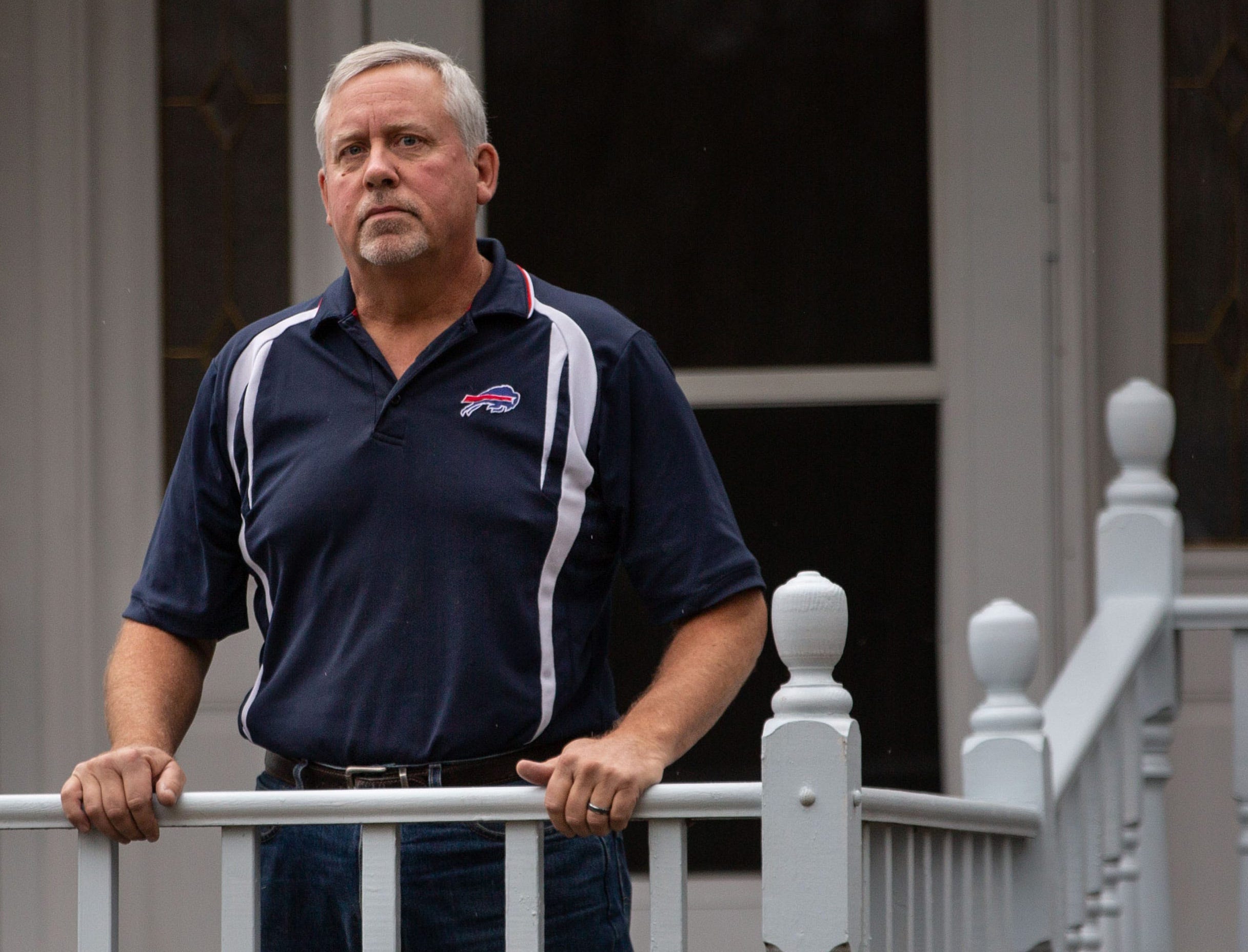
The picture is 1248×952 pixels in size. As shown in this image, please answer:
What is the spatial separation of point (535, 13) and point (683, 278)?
687mm

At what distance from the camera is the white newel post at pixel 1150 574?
3383 mm

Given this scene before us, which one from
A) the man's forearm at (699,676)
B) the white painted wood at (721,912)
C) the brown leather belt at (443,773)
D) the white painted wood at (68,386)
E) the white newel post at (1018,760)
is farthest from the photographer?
the white painted wood at (68,386)

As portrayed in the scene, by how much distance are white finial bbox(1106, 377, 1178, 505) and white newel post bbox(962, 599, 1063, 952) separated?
628 mm

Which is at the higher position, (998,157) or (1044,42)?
(1044,42)

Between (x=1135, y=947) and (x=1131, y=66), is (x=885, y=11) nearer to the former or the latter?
(x=1131, y=66)

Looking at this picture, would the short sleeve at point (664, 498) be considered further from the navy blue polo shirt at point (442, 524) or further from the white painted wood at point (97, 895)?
the white painted wood at point (97, 895)

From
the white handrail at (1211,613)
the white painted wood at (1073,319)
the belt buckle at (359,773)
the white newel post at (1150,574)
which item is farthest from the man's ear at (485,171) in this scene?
the white painted wood at (1073,319)

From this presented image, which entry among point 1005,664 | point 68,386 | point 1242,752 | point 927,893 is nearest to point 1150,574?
point 1242,752

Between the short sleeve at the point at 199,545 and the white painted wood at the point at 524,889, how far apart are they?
69 centimetres

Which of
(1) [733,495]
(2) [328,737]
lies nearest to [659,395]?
(2) [328,737]

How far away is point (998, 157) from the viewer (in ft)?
13.2

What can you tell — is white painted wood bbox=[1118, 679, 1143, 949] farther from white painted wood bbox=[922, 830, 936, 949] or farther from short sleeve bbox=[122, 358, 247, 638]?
short sleeve bbox=[122, 358, 247, 638]

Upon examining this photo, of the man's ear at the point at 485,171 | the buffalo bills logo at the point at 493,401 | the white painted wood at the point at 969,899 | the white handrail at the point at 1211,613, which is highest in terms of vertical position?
the man's ear at the point at 485,171

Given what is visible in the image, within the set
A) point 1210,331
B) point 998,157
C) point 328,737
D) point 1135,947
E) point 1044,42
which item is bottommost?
point 1135,947
